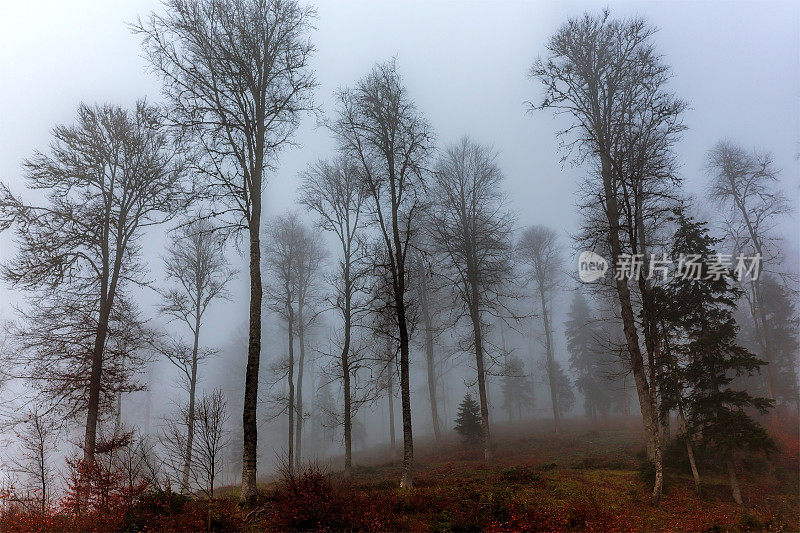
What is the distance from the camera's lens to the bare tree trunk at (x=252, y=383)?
883cm

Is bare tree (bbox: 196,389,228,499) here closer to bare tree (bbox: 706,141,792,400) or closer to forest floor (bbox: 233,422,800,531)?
forest floor (bbox: 233,422,800,531)

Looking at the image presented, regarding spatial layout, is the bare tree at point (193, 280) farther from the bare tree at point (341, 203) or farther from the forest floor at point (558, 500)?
the forest floor at point (558, 500)

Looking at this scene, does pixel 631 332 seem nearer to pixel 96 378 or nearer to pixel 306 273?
pixel 306 273

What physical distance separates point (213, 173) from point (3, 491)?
361 inches

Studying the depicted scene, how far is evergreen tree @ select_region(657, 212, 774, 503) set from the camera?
10844 millimetres

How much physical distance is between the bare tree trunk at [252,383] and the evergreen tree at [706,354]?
11.6 meters

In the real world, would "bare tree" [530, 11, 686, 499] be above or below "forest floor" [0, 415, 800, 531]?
above

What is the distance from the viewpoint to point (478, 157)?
19859mm

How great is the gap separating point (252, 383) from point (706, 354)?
511 inches

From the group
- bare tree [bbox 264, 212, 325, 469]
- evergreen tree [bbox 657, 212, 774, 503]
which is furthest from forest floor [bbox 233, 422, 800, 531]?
bare tree [bbox 264, 212, 325, 469]

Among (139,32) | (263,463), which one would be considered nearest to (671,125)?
(139,32)

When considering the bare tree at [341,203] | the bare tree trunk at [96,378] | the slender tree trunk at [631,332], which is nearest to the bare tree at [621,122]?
the slender tree trunk at [631,332]

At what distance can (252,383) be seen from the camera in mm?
9484

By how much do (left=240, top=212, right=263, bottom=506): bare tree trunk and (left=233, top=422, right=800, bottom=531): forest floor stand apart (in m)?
0.66
